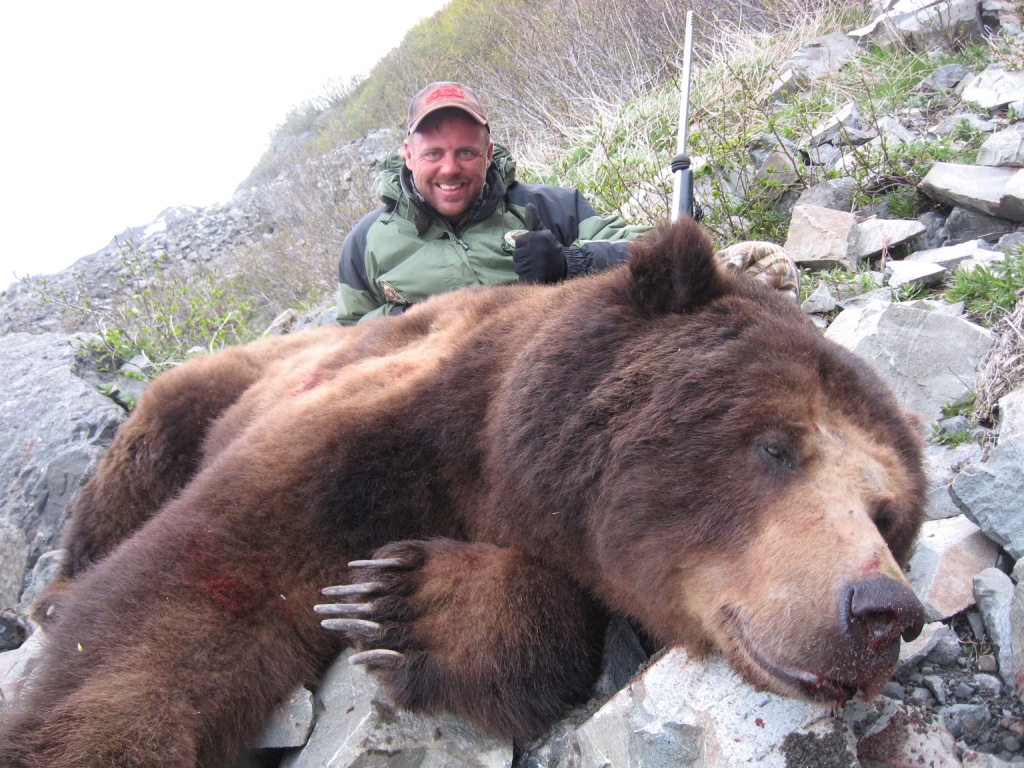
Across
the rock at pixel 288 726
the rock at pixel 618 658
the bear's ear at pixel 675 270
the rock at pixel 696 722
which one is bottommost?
the rock at pixel 618 658

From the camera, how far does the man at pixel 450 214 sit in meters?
3.57

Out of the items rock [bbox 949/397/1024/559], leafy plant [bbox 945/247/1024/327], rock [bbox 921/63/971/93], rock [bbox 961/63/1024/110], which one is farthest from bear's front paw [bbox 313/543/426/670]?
rock [bbox 921/63/971/93]

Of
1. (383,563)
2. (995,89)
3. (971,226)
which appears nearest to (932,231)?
(971,226)

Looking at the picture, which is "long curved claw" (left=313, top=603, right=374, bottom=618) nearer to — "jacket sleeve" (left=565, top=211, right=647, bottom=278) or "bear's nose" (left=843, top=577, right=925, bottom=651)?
"bear's nose" (left=843, top=577, right=925, bottom=651)

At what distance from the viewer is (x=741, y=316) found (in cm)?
172

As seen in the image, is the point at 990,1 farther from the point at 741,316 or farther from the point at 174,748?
the point at 174,748

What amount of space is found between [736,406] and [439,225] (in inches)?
97.3

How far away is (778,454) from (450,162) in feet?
8.22

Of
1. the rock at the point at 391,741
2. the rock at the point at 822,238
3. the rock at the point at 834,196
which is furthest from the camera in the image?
the rock at the point at 834,196

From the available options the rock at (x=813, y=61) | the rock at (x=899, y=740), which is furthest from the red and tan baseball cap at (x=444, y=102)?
the rock at (x=813, y=61)

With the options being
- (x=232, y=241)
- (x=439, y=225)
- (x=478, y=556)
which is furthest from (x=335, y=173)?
(x=478, y=556)

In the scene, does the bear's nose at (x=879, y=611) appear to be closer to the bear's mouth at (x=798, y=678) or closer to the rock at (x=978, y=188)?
the bear's mouth at (x=798, y=678)

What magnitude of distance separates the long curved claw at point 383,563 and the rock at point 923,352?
1845 millimetres

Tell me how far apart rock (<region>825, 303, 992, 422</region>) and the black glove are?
3.82ft
